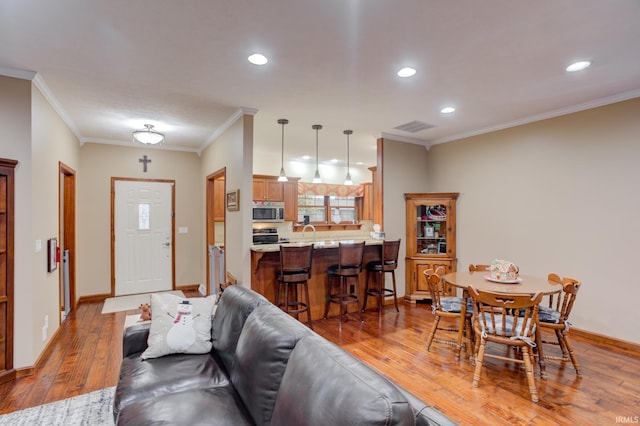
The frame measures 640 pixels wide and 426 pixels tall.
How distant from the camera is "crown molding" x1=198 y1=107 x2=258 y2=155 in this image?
403 cm

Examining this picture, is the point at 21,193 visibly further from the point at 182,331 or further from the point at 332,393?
the point at 332,393

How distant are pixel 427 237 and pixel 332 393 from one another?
469cm

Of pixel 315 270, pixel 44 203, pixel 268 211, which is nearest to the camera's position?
pixel 44 203

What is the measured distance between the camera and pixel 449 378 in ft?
9.43

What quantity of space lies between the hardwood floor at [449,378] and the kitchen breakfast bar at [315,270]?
20.5 inches

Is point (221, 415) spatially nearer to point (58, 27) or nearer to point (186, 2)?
point (186, 2)

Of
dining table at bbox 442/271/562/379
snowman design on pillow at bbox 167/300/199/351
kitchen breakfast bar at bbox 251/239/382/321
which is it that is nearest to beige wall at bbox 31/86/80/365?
snowman design on pillow at bbox 167/300/199/351

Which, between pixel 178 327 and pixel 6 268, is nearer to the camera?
pixel 178 327

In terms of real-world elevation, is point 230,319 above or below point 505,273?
below

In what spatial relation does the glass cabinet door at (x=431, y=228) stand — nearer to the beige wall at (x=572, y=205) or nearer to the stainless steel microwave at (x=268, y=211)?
the beige wall at (x=572, y=205)

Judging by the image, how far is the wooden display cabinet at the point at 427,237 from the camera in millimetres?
5320

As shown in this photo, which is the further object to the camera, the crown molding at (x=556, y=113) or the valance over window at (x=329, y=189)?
the valance over window at (x=329, y=189)

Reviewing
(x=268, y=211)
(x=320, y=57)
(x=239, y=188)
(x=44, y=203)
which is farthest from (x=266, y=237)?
(x=320, y=57)

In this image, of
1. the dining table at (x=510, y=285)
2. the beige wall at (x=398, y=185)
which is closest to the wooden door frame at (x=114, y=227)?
the beige wall at (x=398, y=185)
